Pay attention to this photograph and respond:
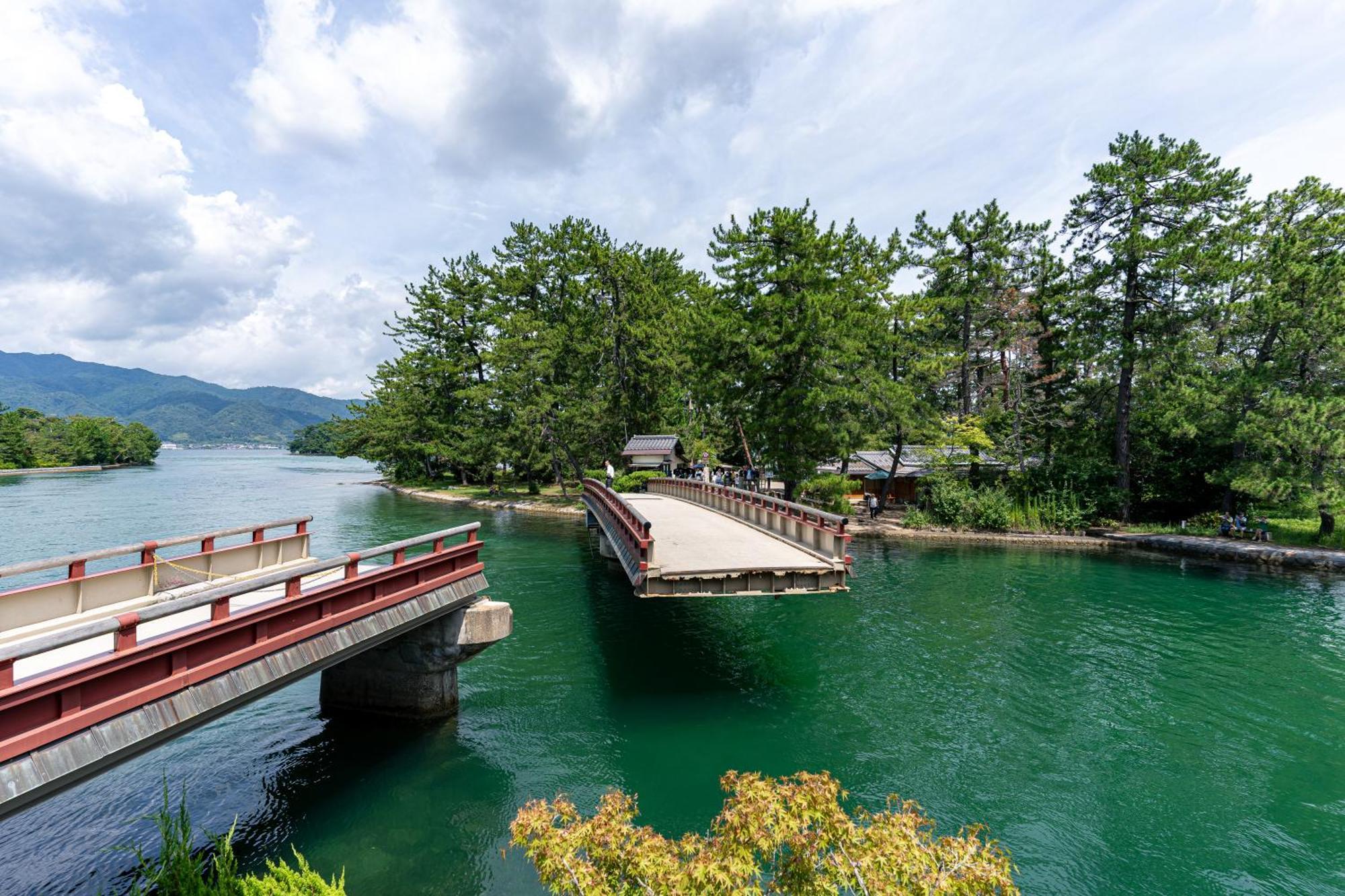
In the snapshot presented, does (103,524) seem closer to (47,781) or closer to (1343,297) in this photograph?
(47,781)

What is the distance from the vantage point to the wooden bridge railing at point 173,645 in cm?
616

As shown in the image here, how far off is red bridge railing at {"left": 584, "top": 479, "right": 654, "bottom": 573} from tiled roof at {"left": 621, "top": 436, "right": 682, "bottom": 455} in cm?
1400

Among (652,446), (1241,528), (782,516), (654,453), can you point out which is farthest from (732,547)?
(1241,528)

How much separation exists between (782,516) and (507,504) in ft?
129

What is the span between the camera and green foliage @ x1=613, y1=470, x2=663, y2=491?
41812 mm

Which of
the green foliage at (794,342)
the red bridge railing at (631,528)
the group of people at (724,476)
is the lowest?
the red bridge railing at (631,528)

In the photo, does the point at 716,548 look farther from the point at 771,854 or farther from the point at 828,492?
the point at 828,492

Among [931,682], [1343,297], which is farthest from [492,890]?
[1343,297]

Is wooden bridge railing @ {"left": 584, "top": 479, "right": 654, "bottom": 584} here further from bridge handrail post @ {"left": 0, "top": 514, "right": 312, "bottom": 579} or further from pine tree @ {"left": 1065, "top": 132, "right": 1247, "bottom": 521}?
pine tree @ {"left": 1065, "top": 132, "right": 1247, "bottom": 521}

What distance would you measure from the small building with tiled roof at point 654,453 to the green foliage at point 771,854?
35.4 m

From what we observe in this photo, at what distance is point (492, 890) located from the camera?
848 centimetres

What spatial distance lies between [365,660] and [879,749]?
1157cm

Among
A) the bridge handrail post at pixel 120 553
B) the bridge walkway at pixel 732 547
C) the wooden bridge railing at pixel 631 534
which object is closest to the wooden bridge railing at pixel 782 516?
the bridge walkway at pixel 732 547

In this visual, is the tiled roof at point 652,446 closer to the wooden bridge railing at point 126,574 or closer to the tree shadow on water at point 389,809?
the wooden bridge railing at point 126,574
